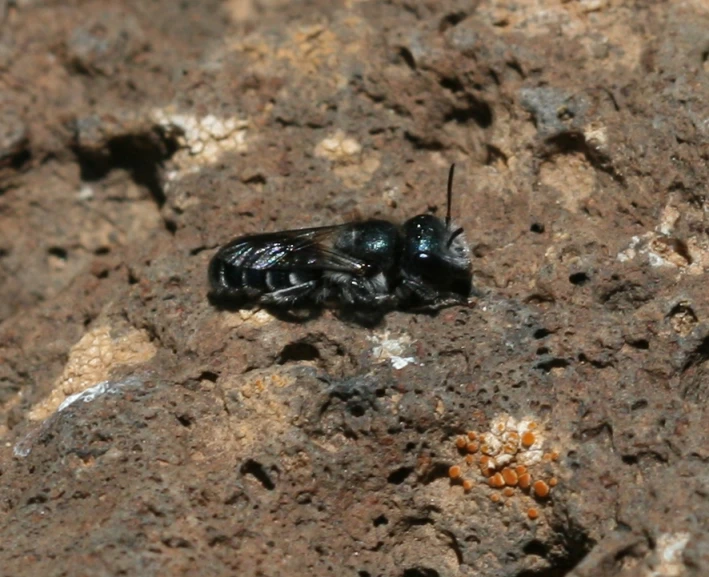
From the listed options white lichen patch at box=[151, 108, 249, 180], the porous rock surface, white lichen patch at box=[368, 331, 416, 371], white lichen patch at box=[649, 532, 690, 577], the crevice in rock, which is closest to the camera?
white lichen patch at box=[649, 532, 690, 577]

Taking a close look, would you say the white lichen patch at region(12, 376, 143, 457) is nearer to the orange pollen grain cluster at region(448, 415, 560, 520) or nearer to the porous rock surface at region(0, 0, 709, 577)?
the porous rock surface at region(0, 0, 709, 577)

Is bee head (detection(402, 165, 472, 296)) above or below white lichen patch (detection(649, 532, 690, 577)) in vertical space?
above

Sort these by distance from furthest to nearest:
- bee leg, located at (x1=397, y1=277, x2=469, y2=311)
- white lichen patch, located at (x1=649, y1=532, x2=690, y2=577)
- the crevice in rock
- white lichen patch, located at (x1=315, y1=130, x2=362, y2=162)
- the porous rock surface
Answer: the crevice in rock, white lichen patch, located at (x1=315, y1=130, x2=362, y2=162), bee leg, located at (x1=397, y1=277, x2=469, y2=311), the porous rock surface, white lichen patch, located at (x1=649, y1=532, x2=690, y2=577)

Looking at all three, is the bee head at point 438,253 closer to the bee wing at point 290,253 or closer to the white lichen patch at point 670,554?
the bee wing at point 290,253

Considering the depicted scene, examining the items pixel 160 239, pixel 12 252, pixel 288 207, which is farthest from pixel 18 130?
pixel 288 207

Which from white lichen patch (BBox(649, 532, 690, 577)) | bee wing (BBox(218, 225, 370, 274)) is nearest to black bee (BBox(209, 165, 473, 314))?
bee wing (BBox(218, 225, 370, 274))

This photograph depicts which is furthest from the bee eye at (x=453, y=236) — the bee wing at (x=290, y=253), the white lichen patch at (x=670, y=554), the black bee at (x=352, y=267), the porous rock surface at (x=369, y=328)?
the white lichen patch at (x=670, y=554)

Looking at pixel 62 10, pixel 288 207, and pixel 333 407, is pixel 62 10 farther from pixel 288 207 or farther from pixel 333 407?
pixel 333 407

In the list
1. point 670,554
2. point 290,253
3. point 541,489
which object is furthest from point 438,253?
point 670,554

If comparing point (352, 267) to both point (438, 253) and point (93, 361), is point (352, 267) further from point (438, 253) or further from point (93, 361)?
point (93, 361)
